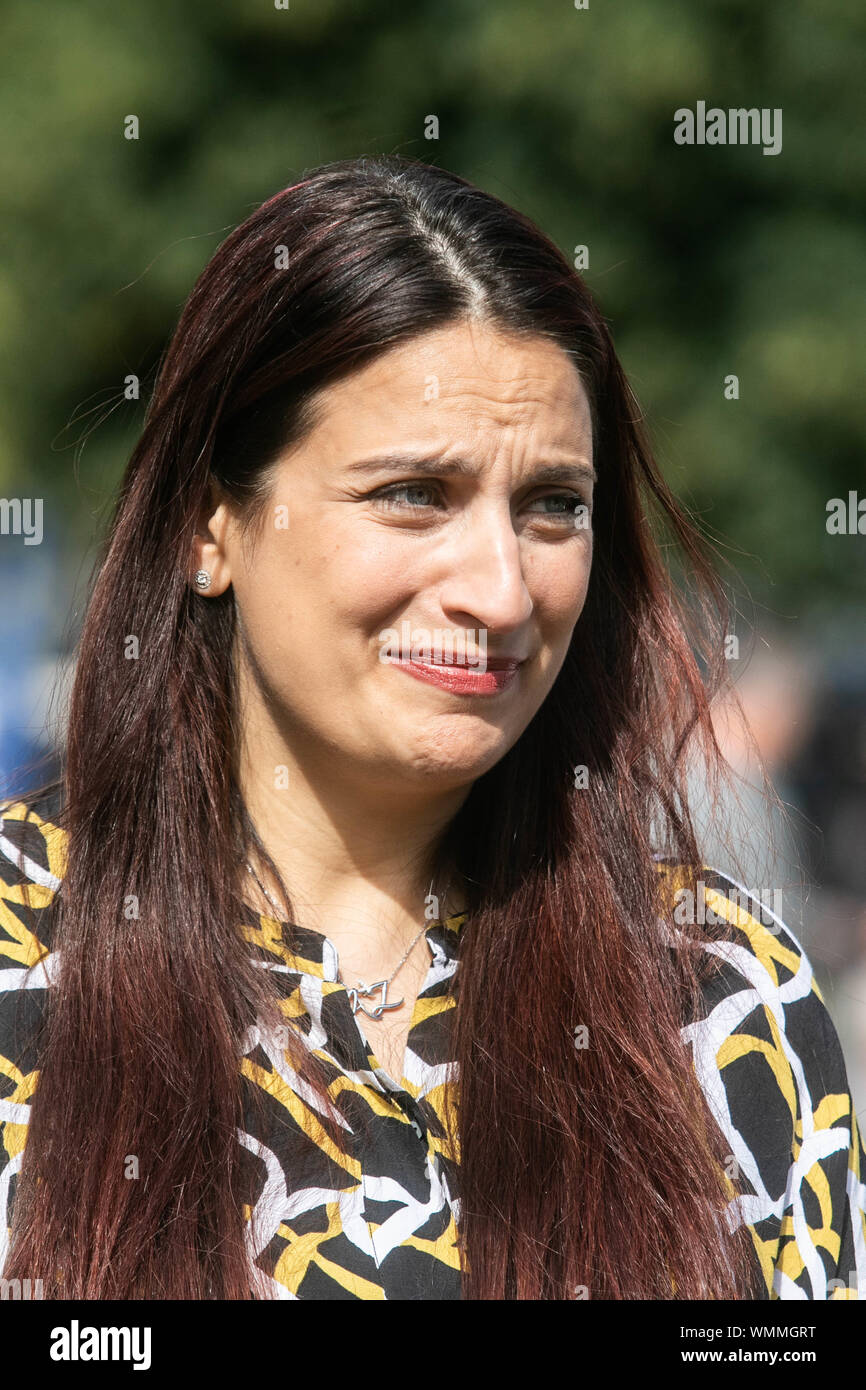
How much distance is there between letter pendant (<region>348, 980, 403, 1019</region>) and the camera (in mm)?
2033

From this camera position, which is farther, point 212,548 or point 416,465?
point 212,548

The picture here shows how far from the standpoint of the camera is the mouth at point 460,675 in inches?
75.9

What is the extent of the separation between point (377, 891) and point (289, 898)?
0.14 m

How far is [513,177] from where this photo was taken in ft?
15.2

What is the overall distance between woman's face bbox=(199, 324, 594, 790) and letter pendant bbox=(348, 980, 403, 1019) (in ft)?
0.97

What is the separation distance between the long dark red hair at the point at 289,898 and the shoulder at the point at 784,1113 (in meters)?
0.04

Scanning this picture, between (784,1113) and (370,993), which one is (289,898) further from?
(784,1113)

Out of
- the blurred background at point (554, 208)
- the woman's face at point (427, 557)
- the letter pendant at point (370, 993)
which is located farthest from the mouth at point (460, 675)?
the blurred background at point (554, 208)

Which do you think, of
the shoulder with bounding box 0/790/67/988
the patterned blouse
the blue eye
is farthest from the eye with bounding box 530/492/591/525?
the shoulder with bounding box 0/790/67/988

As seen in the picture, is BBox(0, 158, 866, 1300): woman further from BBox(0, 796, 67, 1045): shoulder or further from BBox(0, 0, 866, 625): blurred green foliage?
BBox(0, 0, 866, 625): blurred green foliage

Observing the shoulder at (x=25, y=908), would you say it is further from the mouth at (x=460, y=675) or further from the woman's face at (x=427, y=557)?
the mouth at (x=460, y=675)

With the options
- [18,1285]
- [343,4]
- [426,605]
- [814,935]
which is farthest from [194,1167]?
[343,4]

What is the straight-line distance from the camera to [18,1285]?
1.82 metres

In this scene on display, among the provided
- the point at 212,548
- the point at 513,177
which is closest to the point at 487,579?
the point at 212,548
